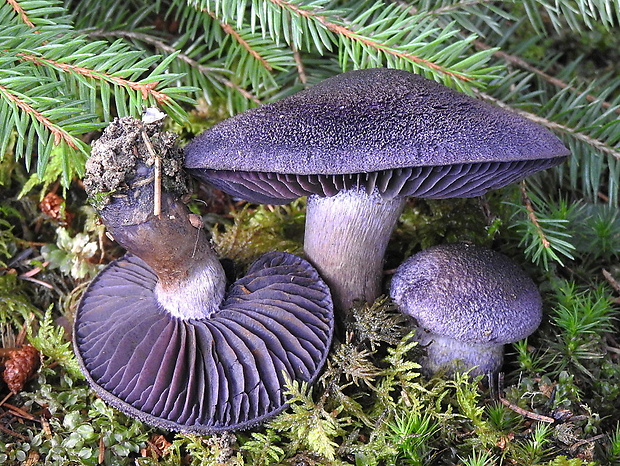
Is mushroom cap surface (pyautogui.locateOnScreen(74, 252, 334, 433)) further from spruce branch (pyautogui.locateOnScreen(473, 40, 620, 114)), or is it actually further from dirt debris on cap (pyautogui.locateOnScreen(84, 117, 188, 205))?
spruce branch (pyautogui.locateOnScreen(473, 40, 620, 114))

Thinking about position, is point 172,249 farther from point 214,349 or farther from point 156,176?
point 214,349

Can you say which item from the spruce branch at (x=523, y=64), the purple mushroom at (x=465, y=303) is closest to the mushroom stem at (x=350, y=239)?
the purple mushroom at (x=465, y=303)

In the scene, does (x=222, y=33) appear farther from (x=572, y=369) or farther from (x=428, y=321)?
(x=572, y=369)

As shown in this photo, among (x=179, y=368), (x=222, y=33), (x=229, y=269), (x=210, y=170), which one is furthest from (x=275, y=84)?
(x=179, y=368)

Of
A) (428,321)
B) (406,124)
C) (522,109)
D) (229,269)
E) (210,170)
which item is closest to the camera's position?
(406,124)

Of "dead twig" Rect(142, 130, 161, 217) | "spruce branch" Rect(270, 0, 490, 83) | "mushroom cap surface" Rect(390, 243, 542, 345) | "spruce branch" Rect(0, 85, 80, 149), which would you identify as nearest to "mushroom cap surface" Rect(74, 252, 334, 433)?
"mushroom cap surface" Rect(390, 243, 542, 345)

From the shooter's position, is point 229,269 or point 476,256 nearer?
point 476,256

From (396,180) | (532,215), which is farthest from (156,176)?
(532,215)
